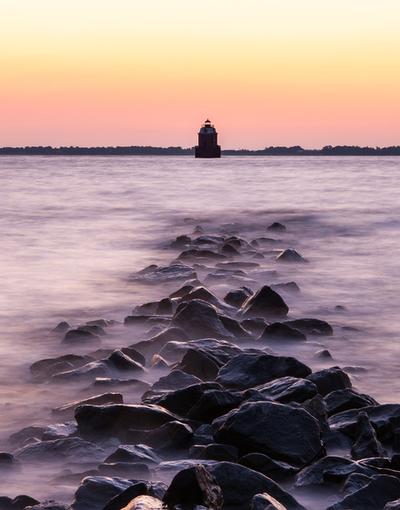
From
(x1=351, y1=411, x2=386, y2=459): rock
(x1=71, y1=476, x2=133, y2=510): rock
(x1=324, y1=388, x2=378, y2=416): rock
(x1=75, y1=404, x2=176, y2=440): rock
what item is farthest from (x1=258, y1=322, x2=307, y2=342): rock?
(x1=71, y1=476, x2=133, y2=510): rock

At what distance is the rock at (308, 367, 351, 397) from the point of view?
566 cm

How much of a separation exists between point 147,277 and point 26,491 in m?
8.55

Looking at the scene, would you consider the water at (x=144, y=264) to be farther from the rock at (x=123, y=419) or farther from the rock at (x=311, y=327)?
the rock at (x=123, y=419)

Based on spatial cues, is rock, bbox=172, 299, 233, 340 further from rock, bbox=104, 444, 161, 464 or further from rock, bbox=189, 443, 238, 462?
rock, bbox=189, 443, 238, 462

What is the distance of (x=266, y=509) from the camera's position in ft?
11.5

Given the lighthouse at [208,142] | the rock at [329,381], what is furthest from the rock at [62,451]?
the lighthouse at [208,142]

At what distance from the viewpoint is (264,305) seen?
29.1 ft

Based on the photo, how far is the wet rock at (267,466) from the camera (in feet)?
14.2

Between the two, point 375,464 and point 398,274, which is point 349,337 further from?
point 398,274

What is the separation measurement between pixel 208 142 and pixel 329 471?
91.3 metres

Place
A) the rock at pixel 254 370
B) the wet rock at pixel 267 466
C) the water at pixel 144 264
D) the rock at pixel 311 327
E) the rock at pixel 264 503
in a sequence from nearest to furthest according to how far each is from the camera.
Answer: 1. the rock at pixel 264 503
2. the wet rock at pixel 267 466
3. the rock at pixel 254 370
4. the water at pixel 144 264
5. the rock at pixel 311 327

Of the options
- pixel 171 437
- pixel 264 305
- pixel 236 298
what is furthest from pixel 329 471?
pixel 236 298

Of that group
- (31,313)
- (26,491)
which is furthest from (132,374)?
(31,313)

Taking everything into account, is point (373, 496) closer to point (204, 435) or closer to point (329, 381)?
point (204, 435)
